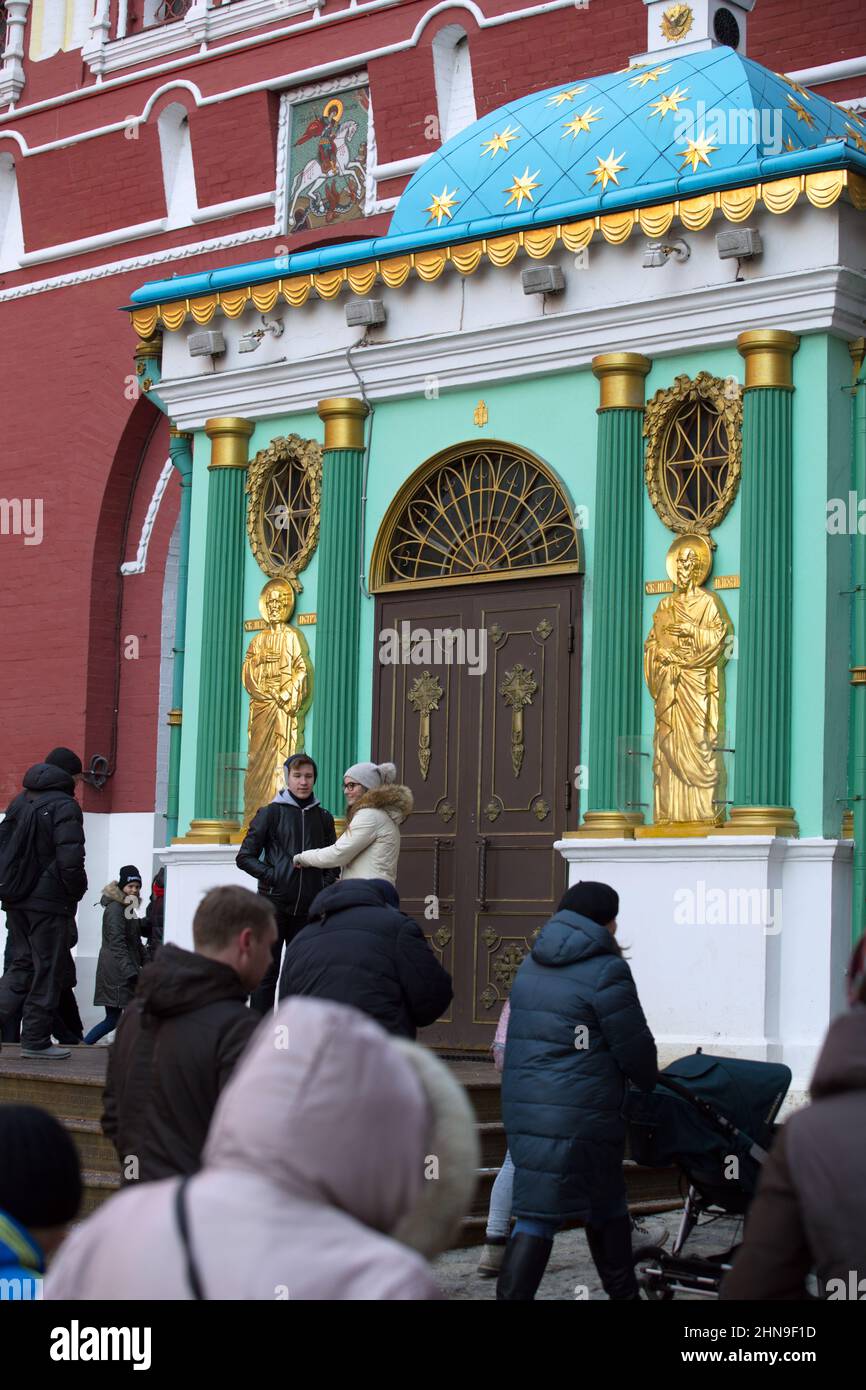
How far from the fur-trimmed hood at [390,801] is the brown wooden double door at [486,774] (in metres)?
2.60

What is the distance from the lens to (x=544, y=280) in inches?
515

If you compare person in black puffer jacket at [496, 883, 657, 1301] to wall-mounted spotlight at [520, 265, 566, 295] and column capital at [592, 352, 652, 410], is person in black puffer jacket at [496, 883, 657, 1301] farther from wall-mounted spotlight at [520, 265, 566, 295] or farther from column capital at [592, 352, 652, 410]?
wall-mounted spotlight at [520, 265, 566, 295]

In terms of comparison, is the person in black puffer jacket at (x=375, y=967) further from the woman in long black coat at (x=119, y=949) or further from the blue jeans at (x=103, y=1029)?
the woman in long black coat at (x=119, y=949)

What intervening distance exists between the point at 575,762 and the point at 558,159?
4082 mm

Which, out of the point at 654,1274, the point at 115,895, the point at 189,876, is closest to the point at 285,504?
the point at 189,876

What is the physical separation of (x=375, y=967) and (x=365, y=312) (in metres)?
6.83

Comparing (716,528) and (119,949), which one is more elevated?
(716,528)

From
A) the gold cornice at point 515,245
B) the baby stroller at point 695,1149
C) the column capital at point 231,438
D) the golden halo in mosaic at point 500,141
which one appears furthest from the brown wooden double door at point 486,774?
the baby stroller at point 695,1149

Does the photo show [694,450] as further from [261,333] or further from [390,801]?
[261,333]

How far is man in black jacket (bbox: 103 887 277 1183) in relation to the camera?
5660 millimetres

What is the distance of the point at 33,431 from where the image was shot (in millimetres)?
21188

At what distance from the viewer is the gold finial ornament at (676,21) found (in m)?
14.8

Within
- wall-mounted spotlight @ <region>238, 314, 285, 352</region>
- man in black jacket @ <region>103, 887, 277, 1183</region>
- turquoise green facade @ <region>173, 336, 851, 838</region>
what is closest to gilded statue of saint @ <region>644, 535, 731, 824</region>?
turquoise green facade @ <region>173, 336, 851, 838</region>

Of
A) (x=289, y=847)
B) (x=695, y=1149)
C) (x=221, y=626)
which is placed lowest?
(x=695, y=1149)
